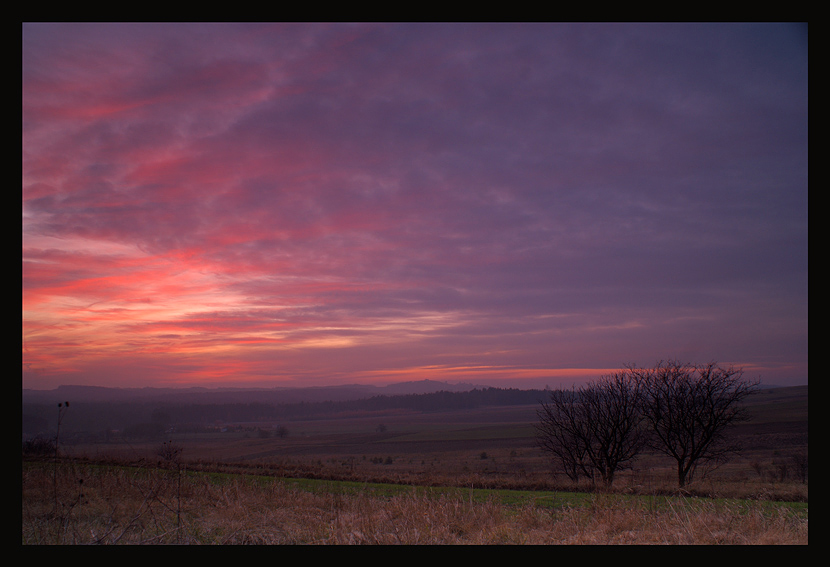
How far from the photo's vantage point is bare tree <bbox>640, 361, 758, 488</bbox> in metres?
36.2

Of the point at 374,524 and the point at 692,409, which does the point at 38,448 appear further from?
the point at 692,409

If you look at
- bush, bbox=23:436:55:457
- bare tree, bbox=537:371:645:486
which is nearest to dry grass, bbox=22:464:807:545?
bush, bbox=23:436:55:457

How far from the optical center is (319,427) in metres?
185

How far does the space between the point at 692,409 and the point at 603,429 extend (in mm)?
7244

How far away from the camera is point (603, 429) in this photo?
3769 centimetres

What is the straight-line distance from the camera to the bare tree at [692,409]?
36.2 meters

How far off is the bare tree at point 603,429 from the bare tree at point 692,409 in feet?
4.76

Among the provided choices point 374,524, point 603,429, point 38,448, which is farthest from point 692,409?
point 38,448

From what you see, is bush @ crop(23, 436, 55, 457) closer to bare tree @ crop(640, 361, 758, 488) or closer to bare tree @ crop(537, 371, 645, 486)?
bare tree @ crop(537, 371, 645, 486)

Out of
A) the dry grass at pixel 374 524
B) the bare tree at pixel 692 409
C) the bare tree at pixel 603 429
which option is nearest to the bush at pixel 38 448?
the dry grass at pixel 374 524
